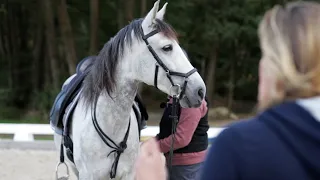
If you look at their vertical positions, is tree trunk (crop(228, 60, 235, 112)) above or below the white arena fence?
below

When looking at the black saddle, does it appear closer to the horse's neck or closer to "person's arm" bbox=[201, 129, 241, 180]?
the horse's neck

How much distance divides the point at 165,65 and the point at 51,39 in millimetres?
14331

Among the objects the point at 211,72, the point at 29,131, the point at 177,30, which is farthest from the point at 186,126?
the point at 211,72

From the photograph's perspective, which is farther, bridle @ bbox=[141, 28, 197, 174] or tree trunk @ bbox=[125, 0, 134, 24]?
tree trunk @ bbox=[125, 0, 134, 24]

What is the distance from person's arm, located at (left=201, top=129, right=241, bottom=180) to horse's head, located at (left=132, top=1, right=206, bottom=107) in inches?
89.9

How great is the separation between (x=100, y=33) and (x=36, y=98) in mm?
3332

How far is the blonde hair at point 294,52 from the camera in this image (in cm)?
112

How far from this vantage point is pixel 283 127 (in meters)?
1.12

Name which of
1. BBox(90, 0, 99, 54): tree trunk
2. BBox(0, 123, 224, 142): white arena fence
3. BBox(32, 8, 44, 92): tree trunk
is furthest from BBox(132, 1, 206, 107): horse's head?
BBox(32, 8, 44, 92): tree trunk

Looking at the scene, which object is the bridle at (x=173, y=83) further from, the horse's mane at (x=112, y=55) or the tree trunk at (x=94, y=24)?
the tree trunk at (x=94, y=24)

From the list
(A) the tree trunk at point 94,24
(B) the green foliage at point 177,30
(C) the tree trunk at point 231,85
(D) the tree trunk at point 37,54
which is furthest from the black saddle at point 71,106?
(C) the tree trunk at point 231,85

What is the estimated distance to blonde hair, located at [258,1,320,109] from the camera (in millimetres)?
1123

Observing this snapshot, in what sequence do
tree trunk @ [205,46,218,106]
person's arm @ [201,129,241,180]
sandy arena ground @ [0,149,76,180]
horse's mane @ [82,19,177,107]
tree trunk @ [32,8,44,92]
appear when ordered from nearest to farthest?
person's arm @ [201,129,241,180]
horse's mane @ [82,19,177,107]
sandy arena ground @ [0,149,76,180]
tree trunk @ [32,8,44,92]
tree trunk @ [205,46,218,106]

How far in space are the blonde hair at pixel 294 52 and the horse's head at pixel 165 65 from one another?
2235 millimetres
